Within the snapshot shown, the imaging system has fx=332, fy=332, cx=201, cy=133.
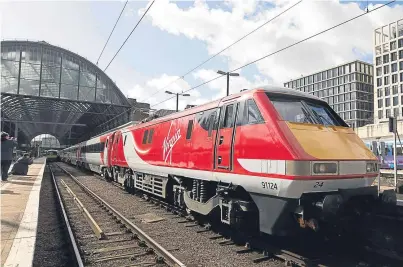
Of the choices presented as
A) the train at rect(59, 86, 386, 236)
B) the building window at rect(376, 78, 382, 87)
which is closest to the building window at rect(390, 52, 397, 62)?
the building window at rect(376, 78, 382, 87)

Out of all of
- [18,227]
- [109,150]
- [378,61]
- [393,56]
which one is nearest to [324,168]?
[18,227]

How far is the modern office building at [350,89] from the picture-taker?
94250mm

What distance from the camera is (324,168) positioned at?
5.28m

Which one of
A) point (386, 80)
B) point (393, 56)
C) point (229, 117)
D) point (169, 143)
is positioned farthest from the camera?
point (386, 80)

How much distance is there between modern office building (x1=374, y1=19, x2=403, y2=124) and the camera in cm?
7950

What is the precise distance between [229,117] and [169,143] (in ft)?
11.4

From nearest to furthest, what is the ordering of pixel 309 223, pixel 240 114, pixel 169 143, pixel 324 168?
pixel 309 223
pixel 324 168
pixel 240 114
pixel 169 143

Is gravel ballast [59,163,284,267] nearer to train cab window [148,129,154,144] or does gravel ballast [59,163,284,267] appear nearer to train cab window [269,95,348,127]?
train cab window [148,129,154,144]

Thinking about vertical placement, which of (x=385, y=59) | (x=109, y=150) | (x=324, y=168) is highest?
(x=385, y=59)

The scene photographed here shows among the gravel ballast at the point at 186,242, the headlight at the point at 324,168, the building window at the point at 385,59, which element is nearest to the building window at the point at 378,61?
the building window at the point at 385,59

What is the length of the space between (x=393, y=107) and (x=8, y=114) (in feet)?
275

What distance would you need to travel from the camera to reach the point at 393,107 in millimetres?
80125

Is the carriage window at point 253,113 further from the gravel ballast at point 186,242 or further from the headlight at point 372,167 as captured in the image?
the gravel ballast at point 186,242

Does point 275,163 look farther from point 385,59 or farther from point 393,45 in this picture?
point 385,59
